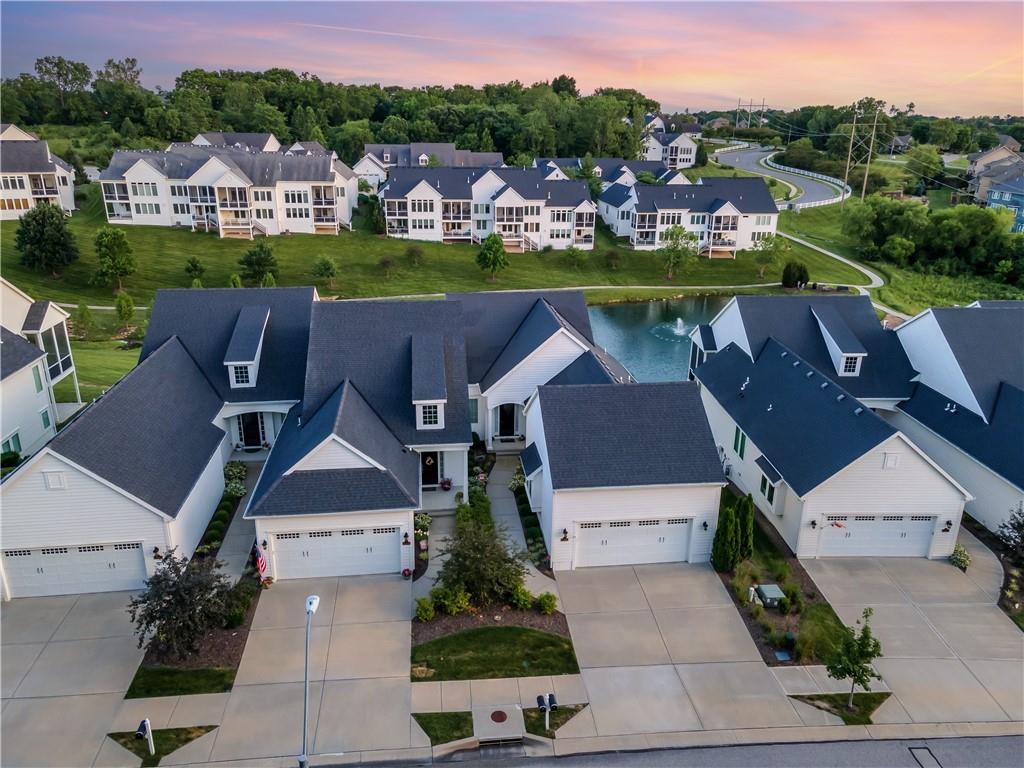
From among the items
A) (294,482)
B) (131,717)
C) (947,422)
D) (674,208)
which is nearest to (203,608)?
(131,717)

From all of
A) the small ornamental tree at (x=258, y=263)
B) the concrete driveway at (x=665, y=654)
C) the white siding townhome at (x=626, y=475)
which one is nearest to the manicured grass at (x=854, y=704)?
the concrete driveway at (x=665, y=654)

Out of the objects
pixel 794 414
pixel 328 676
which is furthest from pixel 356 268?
pixel 328 676

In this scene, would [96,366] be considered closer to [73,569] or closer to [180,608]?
[73,569]

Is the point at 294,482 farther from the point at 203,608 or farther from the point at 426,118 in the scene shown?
the point at 426,118

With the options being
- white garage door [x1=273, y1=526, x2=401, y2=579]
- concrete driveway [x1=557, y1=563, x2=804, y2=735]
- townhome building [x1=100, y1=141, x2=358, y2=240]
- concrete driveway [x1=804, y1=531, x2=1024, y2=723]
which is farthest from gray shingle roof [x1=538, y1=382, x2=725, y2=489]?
townhome building [x1=100, y1=141, x2=358, y2=240]

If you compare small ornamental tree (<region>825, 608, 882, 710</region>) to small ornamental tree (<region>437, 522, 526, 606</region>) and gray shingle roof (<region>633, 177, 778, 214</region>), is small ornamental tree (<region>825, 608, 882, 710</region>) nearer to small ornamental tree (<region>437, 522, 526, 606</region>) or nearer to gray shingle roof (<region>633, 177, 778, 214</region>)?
small ornamental tree (<region>437, 522, 526, 606</region>)
